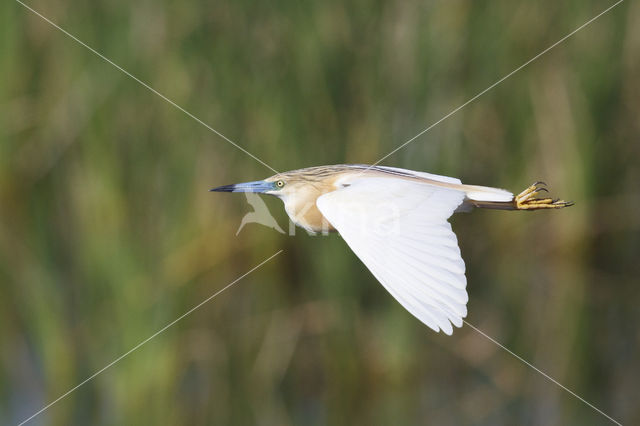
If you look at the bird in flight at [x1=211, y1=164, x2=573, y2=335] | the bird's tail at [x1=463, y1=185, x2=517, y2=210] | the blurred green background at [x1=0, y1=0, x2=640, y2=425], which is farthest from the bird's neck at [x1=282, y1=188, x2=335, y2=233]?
the blurred green background at [x1=0, y1=0, x2=640, y2=425]

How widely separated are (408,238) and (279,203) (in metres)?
1.42

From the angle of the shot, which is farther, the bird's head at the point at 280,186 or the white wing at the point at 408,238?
the bird's head at the point at 280,186

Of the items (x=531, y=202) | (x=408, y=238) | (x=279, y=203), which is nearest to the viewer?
(x=408, y=238)

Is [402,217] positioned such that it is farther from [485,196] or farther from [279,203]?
[279,203]

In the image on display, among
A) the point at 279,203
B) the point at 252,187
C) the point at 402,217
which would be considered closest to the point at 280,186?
the point at 252,187

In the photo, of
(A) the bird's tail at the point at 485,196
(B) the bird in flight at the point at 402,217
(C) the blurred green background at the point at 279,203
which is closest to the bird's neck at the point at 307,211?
(B) the bird in flight at the point at 402,217

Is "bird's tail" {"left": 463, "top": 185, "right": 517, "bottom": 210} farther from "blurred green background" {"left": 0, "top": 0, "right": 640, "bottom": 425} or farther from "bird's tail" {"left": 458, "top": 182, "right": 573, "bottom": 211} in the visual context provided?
"blurred green background" {"left": 0, "top": 0, "right": 640, "bottom": 425}

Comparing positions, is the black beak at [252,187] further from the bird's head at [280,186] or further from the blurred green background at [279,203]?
the blurred green background at [279,203]

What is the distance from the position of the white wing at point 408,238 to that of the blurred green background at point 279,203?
572 millimetres

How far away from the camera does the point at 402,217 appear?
0.88 meters

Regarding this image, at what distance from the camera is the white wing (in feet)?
2.55

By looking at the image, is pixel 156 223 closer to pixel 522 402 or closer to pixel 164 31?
pixel 164 31

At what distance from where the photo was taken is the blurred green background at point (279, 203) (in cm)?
182

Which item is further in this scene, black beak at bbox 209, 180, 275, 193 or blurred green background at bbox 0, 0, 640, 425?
blurred green background at bbox 0, 0, 640, 425
